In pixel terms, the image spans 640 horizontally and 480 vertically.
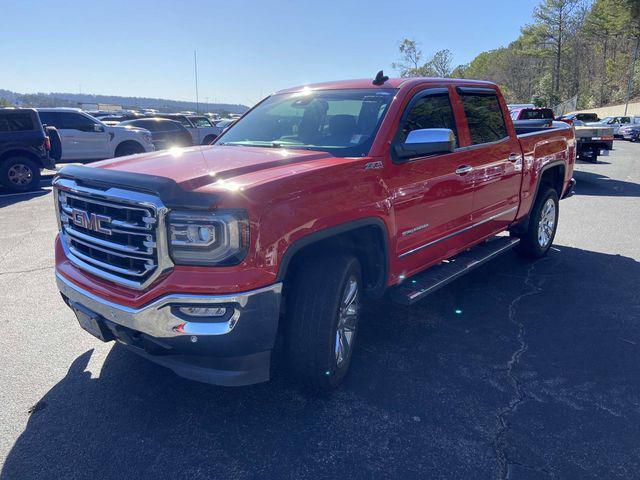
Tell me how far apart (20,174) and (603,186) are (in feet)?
46.7

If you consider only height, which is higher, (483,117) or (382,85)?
(382,85)

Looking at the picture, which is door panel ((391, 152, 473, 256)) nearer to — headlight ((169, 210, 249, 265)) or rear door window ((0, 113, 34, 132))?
headlight ((169, 210, 249, 265))

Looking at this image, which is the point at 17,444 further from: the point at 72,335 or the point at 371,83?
the point at 371,83

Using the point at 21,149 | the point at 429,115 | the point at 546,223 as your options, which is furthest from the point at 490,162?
the point at 21,149

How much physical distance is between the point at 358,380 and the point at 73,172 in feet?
7.57

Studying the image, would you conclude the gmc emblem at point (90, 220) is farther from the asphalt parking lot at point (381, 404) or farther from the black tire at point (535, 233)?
the black tire at point (535, 233)

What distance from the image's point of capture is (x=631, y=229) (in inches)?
305

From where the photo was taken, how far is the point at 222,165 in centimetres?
300

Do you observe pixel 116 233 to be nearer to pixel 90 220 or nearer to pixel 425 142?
pixel 90 220

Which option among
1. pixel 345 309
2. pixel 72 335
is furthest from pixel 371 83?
pixel 72 335

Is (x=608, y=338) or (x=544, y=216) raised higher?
(x=544, y=216)

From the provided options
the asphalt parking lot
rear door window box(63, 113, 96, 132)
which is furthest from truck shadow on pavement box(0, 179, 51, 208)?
the asphalt parking lot

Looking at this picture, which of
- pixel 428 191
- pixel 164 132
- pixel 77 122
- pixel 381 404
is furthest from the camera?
pixel 164 132

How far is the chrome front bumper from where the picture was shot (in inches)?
97.9
